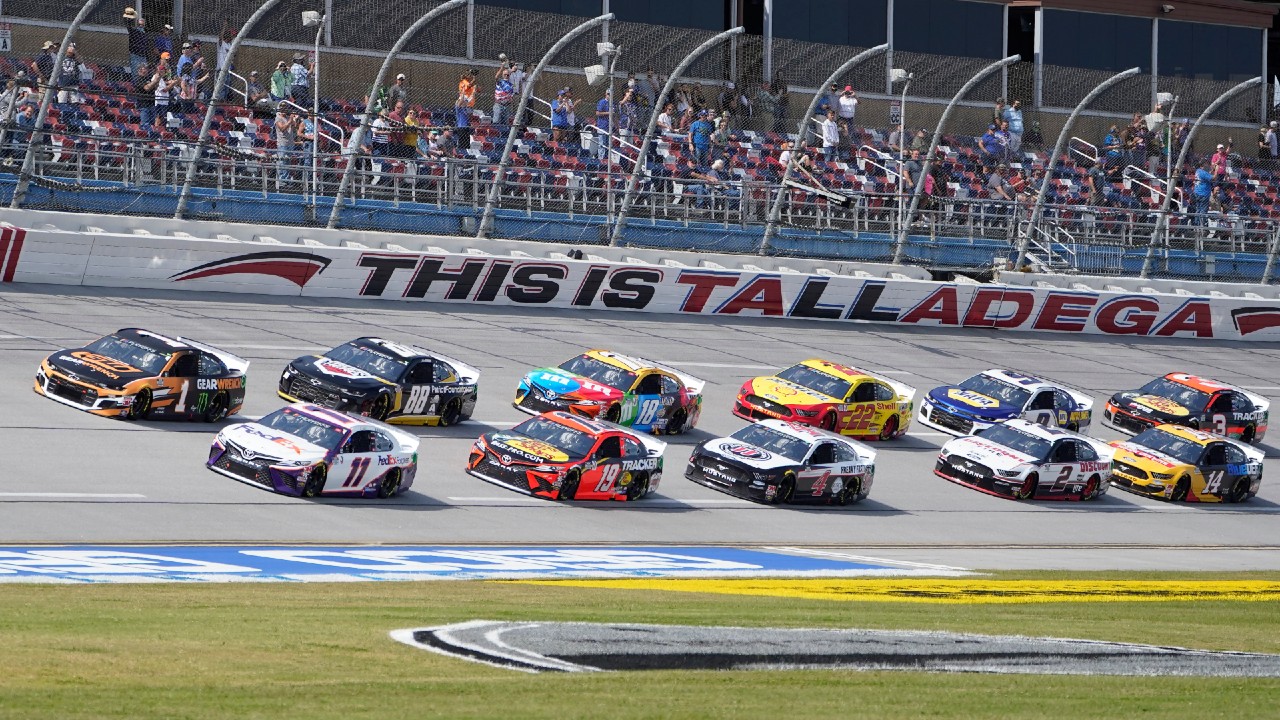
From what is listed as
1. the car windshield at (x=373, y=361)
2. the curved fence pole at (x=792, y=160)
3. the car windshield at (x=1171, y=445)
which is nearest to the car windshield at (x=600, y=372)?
the car windshield at (x=373, y=361)

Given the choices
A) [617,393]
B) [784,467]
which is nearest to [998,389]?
[617,393]

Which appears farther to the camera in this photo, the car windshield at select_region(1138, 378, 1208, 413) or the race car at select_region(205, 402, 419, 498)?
the car windshield at select_region(1138, 378, 1208, 413)

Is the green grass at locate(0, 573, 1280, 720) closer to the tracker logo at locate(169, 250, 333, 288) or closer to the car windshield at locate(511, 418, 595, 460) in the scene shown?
the car windshield at locate(511, 418, 595, 460)

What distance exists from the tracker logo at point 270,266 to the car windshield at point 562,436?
403 inches

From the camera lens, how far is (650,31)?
41.3 m

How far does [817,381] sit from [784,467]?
5198mm

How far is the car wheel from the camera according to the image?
23375mm

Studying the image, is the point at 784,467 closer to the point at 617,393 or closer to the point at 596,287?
the point at 617,393

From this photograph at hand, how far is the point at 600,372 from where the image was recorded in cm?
2936

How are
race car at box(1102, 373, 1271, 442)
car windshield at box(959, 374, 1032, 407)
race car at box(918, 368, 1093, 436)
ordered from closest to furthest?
1. race car at box(918, 368, 1093, 436)
2. car windshield at box(959, 374, 1032, 407)
3. race car at box(1102, 373, 1271, 442)

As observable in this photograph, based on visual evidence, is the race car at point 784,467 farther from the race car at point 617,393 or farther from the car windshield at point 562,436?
the car windshield at point 562,436

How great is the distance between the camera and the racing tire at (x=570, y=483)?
2452cm

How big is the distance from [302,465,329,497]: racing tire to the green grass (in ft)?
19.9

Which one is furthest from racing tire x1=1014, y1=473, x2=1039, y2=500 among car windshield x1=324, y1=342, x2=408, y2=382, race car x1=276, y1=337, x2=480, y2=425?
car windshield x1=324, y1=342, x2=408, y2=382
